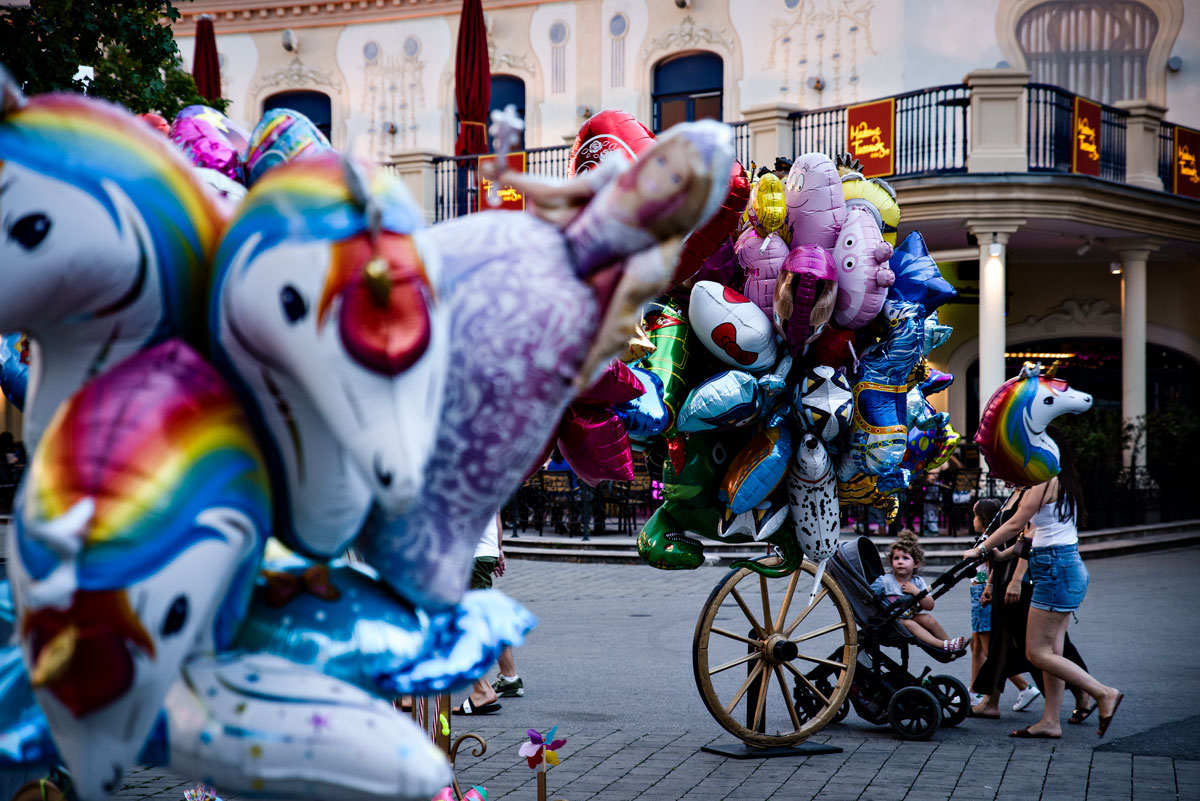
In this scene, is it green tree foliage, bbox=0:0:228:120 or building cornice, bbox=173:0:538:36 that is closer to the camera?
green tree foliage, bbox=0:0:228:120

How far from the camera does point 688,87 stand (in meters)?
22.1

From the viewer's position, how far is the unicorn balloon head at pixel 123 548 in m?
1.76

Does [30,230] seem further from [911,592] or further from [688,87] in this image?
[688,87]

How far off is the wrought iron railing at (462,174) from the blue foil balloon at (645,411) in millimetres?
15220

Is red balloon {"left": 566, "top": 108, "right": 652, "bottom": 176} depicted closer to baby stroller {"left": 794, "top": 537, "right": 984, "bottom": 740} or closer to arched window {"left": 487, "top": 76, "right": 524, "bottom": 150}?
baby stroller {"left": 794, "top": 537, "right": 984, "bottom": 740}

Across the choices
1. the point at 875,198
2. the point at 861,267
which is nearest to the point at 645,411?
the point at 861,267

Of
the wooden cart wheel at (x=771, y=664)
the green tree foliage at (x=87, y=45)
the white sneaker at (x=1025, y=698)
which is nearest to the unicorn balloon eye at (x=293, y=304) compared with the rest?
the wooden cart wheel at (x=771, y=664)

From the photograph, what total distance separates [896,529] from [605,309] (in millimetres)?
14870

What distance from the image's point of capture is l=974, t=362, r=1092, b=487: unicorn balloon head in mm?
6363

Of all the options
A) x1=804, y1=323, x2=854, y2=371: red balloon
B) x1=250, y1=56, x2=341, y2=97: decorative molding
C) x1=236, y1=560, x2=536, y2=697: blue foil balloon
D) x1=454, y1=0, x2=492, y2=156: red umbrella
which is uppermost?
x1=250, y1=56, x2=341, y2=97: decorative molding

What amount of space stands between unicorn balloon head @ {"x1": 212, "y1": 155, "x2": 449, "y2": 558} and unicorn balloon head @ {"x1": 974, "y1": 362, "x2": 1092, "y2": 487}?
4.98m

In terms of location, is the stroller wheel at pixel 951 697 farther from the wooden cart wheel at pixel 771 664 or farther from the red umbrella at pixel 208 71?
the red umbrella at pixel 208 71

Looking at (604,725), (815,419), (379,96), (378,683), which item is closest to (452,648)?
(378,683)

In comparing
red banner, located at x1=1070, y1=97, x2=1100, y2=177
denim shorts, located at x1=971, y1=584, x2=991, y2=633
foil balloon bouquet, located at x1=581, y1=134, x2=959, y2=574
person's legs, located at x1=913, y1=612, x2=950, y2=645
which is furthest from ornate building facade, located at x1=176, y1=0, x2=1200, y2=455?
foil balloon bouquet, located at x1=581, y1=134, x2=959, y2=574
